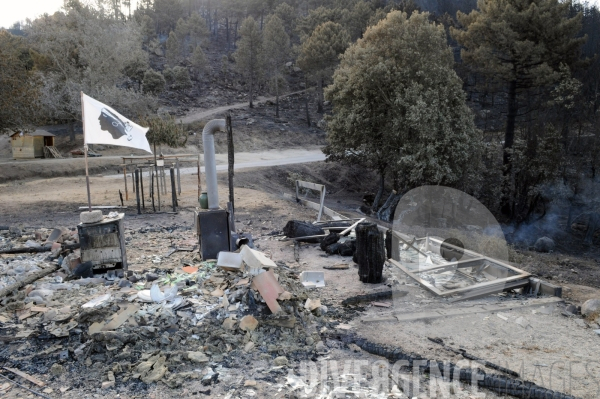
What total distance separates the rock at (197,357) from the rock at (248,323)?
0.63 metres

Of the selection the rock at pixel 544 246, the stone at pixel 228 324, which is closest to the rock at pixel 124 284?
the stone at pixel 228 324

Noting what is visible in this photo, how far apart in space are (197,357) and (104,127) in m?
4.81

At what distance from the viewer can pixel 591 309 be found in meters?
6.51

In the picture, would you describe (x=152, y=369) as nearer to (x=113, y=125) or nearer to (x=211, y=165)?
(x=211, y=165)

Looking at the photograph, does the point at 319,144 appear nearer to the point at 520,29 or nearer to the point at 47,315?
the point at 520,29

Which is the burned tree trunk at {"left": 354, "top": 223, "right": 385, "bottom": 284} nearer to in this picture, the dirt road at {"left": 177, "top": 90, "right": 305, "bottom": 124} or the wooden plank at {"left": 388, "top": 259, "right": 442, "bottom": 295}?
the wooden plank at {"left": 388, "top": 259, "right": 442, "bottom": 295}

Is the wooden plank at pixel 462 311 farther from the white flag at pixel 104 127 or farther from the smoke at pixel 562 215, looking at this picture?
the smoke at pixel 562 215

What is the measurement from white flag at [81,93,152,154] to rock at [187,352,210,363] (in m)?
4.29

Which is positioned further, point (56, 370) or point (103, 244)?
point (103, 244)

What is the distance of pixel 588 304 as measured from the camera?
661cm

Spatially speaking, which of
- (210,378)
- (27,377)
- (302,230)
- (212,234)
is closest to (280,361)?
(210,378)

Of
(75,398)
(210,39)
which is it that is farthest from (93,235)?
(210,39)

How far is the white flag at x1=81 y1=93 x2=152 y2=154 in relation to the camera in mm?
7570

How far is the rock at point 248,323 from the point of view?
5.25 m
